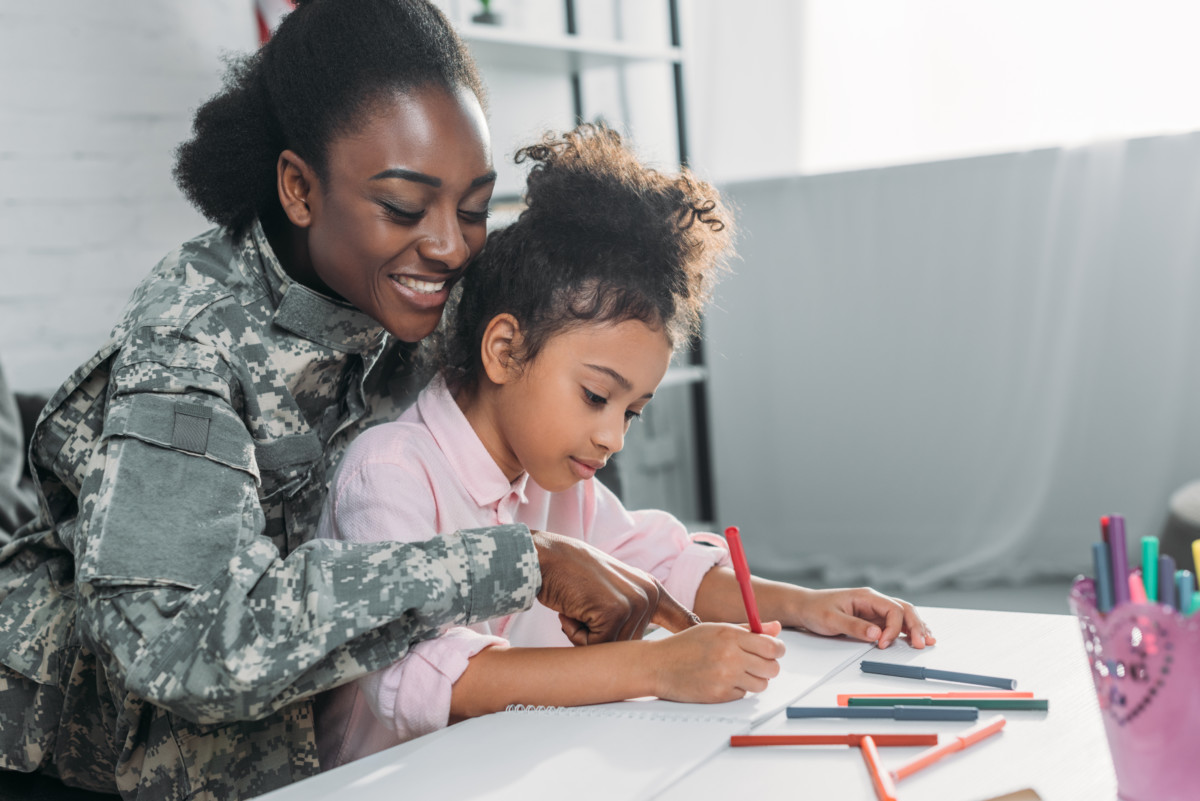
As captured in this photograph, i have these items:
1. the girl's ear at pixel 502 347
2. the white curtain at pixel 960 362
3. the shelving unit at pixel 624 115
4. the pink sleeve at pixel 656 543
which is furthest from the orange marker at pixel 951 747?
the white curtain at pixel 960 362

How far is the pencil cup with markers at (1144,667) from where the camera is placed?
54 cm

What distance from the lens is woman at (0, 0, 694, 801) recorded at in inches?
31.6

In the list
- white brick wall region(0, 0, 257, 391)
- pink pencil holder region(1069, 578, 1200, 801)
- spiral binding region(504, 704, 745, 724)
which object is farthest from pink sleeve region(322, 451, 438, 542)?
white brick wall region(0, 0, 257, 391)

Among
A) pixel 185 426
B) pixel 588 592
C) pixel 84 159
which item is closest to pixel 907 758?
pixel 588 592

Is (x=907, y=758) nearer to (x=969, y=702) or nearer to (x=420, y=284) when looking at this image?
(x=969, y=702)

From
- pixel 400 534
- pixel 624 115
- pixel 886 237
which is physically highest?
pixel 624 115

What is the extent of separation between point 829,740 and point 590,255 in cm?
60

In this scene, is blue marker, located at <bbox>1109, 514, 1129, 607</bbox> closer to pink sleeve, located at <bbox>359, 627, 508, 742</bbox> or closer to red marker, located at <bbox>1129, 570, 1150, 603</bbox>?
red marker, located at <bbox>1129, 570, 1150, 603</bbox>

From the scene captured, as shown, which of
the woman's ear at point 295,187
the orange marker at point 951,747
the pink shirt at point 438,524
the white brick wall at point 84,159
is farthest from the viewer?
the white brick wall at point 84,159

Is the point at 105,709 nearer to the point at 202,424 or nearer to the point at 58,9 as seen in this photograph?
the point at 202,424

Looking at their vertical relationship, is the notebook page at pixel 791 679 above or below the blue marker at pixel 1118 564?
below

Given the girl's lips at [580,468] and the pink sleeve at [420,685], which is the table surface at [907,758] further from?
the girl's lips at [580,468]

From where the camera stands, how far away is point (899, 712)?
0.73m

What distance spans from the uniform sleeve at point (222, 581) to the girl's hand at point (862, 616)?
11.3 inches
